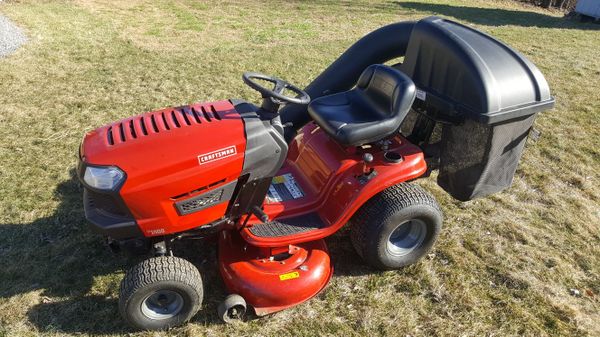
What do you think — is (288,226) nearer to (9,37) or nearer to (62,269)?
(62,269)

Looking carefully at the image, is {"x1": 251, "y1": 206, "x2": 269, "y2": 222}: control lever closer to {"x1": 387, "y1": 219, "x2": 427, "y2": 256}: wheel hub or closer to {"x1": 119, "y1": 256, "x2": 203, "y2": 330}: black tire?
{"x1": 119, "y1": 256, "x2": 203, "y2": 330}: black tire

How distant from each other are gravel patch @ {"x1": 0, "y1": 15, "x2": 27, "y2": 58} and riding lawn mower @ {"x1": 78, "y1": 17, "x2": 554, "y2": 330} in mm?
5125

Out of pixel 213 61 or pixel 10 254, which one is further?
pixel 213 61

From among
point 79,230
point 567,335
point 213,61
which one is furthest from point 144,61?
point 567,335

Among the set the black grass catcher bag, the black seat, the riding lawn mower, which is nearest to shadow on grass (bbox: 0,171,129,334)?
the riding lawn mower

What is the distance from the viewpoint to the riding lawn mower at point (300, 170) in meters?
2.45

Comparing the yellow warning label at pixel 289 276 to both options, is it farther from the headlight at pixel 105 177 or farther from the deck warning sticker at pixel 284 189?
the headlight at pixel 105 177

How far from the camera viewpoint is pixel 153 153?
2406 millimetres

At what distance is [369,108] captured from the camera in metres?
3.00

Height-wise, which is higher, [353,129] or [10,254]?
[353,129]

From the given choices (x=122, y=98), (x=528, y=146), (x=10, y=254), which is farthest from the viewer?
(x=122, y=98)

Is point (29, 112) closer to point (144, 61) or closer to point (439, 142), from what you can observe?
point (144, 61)

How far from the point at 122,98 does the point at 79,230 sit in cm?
245

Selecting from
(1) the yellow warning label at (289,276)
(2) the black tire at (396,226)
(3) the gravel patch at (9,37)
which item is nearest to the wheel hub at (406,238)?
(2) the black tire at (396,226)
